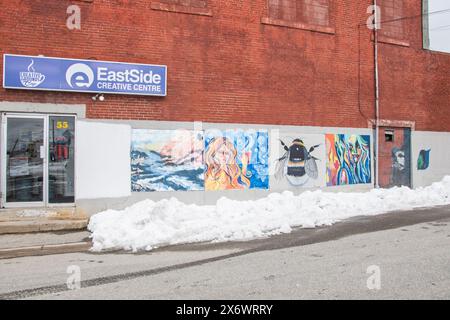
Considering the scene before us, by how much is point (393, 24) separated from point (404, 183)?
6.00 meters

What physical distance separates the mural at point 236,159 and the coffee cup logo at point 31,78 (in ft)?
15.4

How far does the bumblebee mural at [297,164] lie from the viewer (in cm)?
1436

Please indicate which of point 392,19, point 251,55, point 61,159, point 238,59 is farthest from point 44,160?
point 392,19

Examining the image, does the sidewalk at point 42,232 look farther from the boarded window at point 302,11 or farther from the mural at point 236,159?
the boarded window at point 302,11

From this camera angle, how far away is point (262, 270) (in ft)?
21.8

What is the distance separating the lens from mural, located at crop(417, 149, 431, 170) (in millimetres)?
17453

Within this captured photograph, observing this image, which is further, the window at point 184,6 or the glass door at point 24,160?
the window at point 184,6

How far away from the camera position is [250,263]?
7.09 m

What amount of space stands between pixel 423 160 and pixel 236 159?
841 centimetres

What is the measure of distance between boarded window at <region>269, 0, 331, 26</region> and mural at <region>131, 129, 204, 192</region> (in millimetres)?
4836

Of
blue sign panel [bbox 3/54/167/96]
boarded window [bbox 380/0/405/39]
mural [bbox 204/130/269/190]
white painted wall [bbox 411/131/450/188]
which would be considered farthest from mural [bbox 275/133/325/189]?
boarded window [bbox 380/0/405/39]

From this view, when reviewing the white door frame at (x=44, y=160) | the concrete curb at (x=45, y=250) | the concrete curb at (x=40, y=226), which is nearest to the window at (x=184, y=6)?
the white door frame at (x=44, y=160)

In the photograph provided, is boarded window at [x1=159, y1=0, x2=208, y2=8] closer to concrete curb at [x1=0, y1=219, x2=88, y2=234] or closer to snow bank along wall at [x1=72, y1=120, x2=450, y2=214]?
snow bank along wall at [x1=72, y1=120, x2=450, y2=214]

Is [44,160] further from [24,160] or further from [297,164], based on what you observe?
[297,164]
